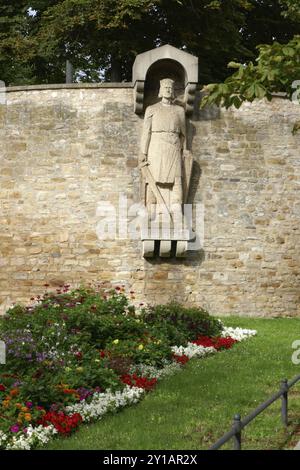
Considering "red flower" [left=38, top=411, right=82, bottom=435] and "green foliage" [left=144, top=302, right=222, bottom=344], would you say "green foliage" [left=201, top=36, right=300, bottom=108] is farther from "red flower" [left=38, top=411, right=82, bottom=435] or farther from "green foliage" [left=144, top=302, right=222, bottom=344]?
"green foliage" [left=144, top=302, right=222, bottom=344]

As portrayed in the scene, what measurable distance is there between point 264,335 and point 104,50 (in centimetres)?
1034

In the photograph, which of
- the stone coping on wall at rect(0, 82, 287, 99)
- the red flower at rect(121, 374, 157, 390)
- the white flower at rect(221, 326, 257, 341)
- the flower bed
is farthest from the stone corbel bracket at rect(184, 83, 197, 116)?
the red flower at rect(121, 374, 157, 390)

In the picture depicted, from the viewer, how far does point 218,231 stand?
12.6m

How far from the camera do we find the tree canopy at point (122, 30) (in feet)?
54.2

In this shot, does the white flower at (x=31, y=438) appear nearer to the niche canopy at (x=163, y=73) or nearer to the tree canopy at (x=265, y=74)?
the tree canopy at (x=265, y=74)

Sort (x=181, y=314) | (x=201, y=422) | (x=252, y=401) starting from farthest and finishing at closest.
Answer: (x=181, y=314), (x=252, y=401), (x=201, y=422)

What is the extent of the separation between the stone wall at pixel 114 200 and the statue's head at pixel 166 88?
625 millimetres

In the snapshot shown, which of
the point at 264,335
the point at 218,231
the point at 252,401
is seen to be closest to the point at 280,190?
the point at 218,231

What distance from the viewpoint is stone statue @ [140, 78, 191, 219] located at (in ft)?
39.9

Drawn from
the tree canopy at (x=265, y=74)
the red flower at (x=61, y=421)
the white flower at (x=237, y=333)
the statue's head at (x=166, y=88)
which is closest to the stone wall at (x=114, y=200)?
the statue's head at (x=166, y=88)

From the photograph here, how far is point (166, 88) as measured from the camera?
12250 mm

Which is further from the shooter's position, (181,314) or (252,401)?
(181,314)

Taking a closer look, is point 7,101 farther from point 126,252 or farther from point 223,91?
point 223,91

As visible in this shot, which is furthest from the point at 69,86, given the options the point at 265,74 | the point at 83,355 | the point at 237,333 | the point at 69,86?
the point at 265,74
